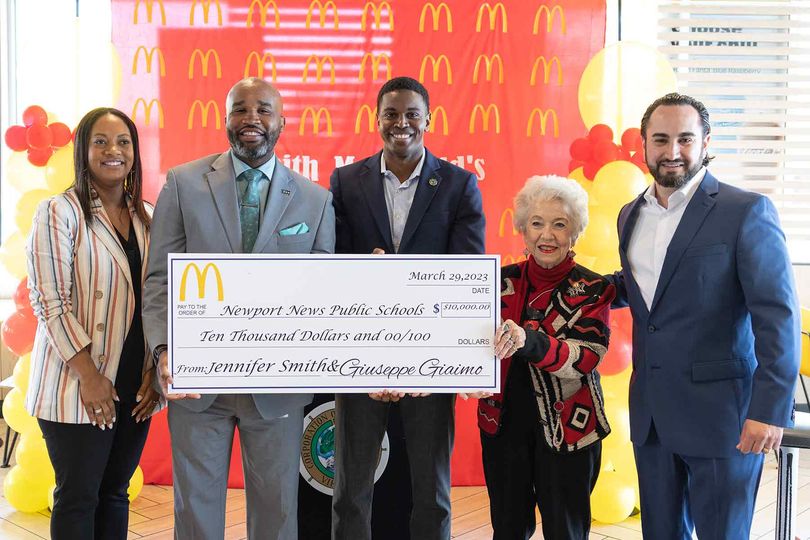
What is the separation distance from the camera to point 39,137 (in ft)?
10.5

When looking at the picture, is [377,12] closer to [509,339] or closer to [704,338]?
[509,339]

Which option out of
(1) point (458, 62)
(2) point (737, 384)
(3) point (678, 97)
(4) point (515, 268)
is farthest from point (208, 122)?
(2) point (737, 384)

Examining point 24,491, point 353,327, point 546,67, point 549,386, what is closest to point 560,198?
point 549,386

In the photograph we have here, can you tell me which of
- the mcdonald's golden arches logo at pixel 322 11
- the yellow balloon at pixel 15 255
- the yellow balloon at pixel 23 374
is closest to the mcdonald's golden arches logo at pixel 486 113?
the mcdonald's golden arches logo at pixel 322 11

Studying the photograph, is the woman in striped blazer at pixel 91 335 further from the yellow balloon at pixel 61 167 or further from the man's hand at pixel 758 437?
the man's hand at pixel 758 437

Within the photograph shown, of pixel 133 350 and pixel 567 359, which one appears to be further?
pixel 133 350

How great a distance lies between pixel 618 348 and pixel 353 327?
5.68 feet

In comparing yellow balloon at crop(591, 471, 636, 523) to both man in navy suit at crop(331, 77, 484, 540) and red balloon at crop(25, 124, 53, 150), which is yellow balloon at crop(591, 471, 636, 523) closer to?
man in navy suit at crop(331, 77, 484, 540)

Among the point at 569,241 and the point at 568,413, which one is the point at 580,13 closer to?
the point at 569,241

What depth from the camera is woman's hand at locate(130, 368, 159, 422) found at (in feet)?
7.13

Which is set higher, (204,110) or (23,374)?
(204,110)

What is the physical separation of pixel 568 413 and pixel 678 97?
0.93 meters

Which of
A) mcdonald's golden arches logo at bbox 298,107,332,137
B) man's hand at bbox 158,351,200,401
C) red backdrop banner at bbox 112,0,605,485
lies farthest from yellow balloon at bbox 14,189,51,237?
man's hand at bbox 158,351,200,401

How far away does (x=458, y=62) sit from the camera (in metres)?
3.68
